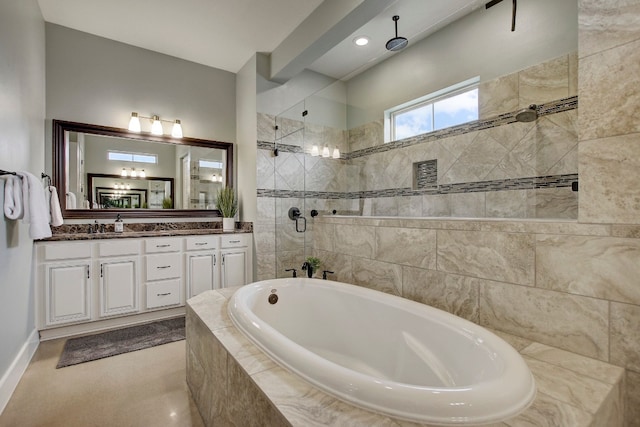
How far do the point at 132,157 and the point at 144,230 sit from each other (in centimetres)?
79

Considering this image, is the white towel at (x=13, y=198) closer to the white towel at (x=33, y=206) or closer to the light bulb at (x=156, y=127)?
the white towel at (x=33, y=206)

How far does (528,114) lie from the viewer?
2.26 metres

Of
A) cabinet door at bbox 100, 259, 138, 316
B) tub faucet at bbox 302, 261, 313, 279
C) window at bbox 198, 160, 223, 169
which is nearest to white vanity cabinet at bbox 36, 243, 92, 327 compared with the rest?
cabinet door at bbox 100, 259, 138, 316

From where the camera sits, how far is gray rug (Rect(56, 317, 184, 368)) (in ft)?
7.16

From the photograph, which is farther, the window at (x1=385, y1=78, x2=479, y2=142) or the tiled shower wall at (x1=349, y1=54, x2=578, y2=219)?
the window at (x1=385, y1=78, x2=479, y2=142)

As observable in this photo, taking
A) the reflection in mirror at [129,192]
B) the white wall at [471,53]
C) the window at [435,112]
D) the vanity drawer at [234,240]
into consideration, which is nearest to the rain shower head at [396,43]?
the white wall at [471,53]

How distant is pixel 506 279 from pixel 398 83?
254 centimetres

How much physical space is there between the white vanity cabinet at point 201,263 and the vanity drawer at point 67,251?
79 centimetres

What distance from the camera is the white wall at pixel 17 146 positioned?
168 cm

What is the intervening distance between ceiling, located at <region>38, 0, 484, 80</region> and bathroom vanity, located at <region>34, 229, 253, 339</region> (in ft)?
6.41

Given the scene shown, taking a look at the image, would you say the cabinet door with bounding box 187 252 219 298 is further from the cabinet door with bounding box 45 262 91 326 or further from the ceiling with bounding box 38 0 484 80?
the ceiling with bounding box 38 0 484 80

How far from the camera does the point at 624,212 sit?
114 cm

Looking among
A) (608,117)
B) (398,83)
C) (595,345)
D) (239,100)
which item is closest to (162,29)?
(239,100)

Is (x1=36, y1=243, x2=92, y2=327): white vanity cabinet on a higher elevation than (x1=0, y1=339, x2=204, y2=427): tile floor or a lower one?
higher
